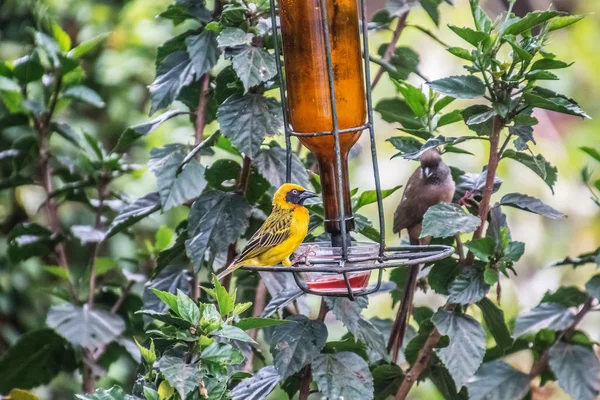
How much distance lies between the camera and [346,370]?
2.16m

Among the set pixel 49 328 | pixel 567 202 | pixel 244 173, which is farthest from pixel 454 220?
pixel 567 202

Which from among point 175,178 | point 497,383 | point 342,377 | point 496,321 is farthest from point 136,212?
point 497,383

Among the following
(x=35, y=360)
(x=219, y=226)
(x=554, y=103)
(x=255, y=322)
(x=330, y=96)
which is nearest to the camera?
(x=255, y=322)

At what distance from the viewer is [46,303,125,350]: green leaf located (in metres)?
2.71

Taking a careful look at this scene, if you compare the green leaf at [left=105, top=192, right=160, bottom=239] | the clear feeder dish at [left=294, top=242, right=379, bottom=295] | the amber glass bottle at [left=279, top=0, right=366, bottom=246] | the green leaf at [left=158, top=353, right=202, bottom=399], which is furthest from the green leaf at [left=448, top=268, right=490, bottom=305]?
the green leaf at [left=105, top=192, right=160, bottom=239]

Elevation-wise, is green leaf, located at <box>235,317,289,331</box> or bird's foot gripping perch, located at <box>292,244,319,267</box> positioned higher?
bird's foot gripping perch, located at <box>292,244,319,267</box>

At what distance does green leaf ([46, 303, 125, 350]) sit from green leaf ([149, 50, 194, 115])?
842 mm

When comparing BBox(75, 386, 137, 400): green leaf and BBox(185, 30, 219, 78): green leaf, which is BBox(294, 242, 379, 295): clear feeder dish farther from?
BBox(185, 30, 219, 78): green leaf

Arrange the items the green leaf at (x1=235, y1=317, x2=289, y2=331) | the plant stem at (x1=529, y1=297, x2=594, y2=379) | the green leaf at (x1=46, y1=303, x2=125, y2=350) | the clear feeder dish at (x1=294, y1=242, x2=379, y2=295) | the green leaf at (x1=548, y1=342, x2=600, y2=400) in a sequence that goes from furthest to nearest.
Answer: the green leaf at (x1=46, y1=303, x2=125, y2=350)
the plant stem at (x1=529, y1=297, x2=594, y2=379)
the green leaf at (x1=548, y1=342, x2=600, y2=400)
the clear feeder dish at (x1=294, y1=242, x2=379, y2=295)
the green leaf at (x1=235, y1=317, x2=289, y2=331)

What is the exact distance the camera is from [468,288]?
2.24 metres

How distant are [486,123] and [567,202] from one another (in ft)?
9.01

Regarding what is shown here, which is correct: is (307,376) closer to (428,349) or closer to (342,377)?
(342,377)

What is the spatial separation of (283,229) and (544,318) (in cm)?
108

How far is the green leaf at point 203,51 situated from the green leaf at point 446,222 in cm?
82
